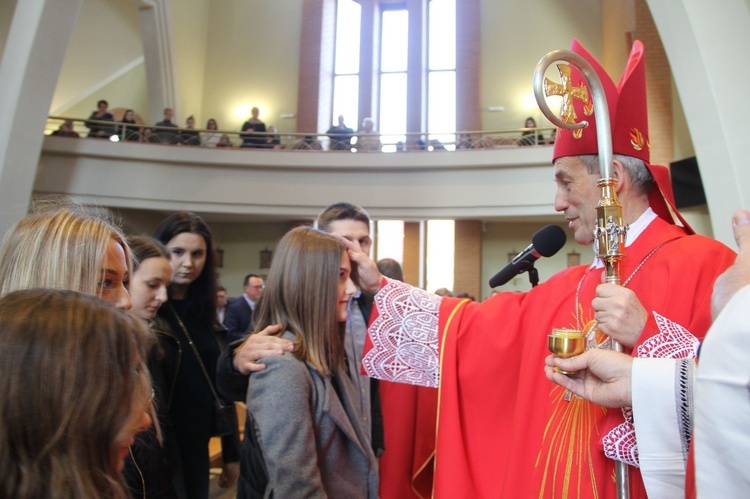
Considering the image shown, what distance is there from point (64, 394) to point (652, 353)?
1.14 meters

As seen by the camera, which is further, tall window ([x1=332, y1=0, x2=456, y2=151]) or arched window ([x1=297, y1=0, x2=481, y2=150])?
tall window ([x1=332, y1=0, x2=456, y2=151])

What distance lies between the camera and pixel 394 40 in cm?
1565

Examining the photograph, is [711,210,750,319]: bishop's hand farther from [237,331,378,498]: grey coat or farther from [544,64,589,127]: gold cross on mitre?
[237,331,378,498]: grey coat

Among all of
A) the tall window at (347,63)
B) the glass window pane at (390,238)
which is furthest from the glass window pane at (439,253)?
the tall window at (347,63)

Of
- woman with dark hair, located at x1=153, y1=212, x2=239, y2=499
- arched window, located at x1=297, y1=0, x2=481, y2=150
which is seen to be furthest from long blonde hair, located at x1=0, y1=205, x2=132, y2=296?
arched window, located at x1=297, y1=0, x2=481, y2=150

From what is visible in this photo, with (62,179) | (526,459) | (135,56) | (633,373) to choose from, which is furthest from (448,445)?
(135,56)

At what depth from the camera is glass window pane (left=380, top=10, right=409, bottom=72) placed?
1547 cm

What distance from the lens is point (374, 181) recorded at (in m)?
11.7

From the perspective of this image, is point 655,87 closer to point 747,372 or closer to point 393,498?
point 393,498

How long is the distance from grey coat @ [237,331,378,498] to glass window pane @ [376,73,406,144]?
13656 millimetres

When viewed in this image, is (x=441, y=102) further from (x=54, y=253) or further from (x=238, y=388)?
(x=54, y=253)

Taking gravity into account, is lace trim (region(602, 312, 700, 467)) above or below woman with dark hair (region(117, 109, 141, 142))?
below

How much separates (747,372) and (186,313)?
2.42 m

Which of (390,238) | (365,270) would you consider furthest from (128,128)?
(365,270)
